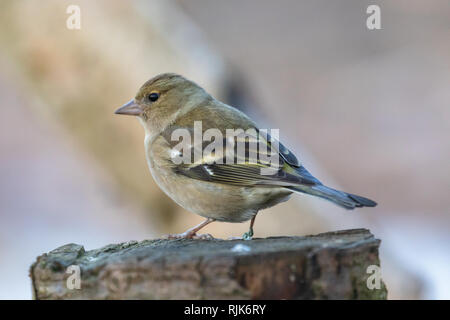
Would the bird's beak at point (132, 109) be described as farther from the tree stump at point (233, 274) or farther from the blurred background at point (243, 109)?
the tree stump at point (233, 274)

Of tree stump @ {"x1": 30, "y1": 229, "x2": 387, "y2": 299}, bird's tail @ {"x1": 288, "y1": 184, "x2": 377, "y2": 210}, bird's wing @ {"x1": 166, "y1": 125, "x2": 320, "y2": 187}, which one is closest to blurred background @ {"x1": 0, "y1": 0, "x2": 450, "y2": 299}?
bird's wing @ {"x1": 166, "y1": 125, "x2": 320, "y2": 187}

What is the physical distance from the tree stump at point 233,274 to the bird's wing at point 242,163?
0.97 m

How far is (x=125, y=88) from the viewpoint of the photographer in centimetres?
569

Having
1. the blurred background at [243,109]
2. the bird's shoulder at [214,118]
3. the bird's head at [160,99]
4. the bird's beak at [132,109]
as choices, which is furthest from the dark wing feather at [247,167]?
the blurred background at [243,109]

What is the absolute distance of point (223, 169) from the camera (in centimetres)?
376

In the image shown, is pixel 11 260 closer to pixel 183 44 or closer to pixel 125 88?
pixel 125 88

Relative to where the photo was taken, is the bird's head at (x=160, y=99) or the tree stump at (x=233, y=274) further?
the bird's head at (x=160, y=99)

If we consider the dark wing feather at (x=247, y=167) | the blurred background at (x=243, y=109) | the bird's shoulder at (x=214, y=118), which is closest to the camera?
the dark wing feather at (x=247, y=167)

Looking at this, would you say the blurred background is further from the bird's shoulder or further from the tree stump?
the tree stump

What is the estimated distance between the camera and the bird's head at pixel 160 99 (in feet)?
14.8

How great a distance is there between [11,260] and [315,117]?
5.52 metres

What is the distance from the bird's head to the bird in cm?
19

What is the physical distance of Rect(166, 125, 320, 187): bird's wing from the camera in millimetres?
3625
